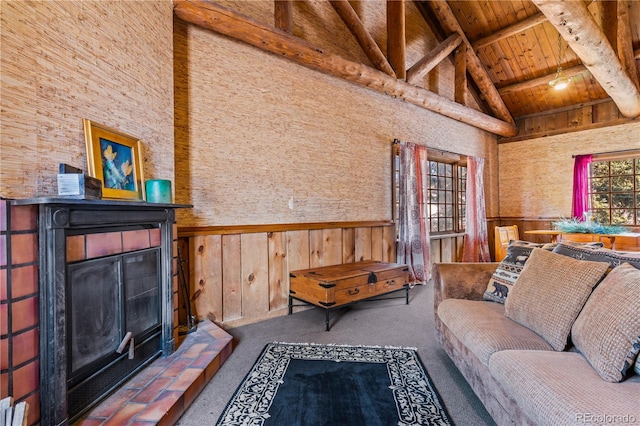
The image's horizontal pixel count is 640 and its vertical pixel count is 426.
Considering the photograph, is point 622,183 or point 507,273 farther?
point 622,183

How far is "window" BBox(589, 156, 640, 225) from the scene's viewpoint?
483 centimetres

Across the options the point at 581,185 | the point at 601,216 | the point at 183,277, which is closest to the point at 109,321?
the point at 183,277

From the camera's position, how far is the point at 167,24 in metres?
2.23

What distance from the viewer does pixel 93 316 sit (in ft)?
4.83

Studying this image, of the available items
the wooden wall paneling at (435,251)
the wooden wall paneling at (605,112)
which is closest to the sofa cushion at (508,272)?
the wooden wall paneling at (435,251)

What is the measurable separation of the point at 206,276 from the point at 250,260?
423 mm

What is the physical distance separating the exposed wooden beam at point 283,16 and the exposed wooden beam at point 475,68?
108 inches

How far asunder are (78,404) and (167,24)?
2.44 meters

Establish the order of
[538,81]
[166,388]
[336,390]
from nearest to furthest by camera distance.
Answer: [166,388] < [336,390] < [538,81]

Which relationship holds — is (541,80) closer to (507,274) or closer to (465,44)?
(465,44)

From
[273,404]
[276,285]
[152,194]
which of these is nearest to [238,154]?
[152,194]

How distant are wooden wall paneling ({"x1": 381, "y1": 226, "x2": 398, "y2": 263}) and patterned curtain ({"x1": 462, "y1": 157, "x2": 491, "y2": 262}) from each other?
67.6 inches

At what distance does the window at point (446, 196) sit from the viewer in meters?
4.95

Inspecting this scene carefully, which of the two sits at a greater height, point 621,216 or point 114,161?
→ point 114,161
